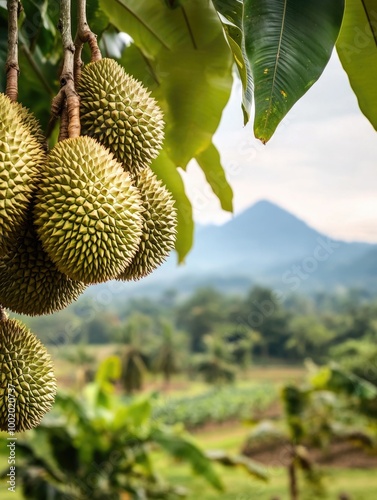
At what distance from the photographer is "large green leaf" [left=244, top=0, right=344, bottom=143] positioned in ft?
2.73

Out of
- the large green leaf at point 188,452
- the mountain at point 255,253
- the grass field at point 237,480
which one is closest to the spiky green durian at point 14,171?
the large green leaf at point 188,452

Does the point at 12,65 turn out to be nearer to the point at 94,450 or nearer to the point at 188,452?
the point at 188,452

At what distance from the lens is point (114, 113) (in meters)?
0.85

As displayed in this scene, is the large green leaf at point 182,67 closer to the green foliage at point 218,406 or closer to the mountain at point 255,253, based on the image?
the green foliage at point 218,406

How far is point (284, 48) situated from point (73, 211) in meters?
0.43

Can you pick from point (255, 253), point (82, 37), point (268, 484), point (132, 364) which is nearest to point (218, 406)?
point (132, 364)

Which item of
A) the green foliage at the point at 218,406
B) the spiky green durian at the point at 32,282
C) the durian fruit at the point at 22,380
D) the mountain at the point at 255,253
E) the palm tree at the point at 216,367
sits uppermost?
the spiky green durian at the point at 32,282

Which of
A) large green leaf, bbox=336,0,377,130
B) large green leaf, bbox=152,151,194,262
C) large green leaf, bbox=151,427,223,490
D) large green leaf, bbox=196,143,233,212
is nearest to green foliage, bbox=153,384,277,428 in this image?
large green leaf, bbox=151,427,223,490

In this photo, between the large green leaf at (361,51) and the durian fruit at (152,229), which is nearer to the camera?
the durian fruit at (152,229)

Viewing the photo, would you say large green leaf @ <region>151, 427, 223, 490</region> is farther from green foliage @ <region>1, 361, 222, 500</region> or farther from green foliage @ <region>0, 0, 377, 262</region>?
green foliage @ <region>0, 0, 377, 262</region>

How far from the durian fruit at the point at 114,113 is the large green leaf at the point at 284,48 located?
0.59 feet

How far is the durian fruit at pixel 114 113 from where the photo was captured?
85 cm

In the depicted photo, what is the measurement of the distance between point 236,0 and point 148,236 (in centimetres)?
52

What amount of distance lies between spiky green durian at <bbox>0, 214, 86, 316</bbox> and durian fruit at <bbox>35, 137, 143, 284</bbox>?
0.07 meters
